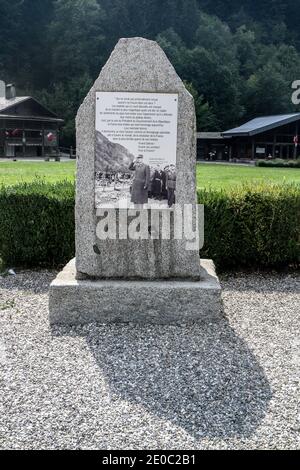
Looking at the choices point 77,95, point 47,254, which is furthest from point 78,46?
point 47,254

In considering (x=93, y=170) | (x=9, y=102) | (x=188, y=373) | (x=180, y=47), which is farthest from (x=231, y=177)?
(x=180, y=47)

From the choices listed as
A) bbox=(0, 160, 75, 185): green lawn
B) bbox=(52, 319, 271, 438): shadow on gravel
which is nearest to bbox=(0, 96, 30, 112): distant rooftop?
bbox=(0, 160, 75, 185): green lawn

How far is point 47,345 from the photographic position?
4.86m

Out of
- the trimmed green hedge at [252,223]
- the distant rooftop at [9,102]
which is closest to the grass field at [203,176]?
the trimmed green hedge at [252,223]

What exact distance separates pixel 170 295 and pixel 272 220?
276 centimetres

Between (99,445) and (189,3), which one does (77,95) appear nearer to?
(189,3)

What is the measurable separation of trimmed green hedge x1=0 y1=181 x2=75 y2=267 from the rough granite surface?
2.10 meters

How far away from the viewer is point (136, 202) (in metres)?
5.49

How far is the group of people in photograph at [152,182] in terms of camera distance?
5438mm

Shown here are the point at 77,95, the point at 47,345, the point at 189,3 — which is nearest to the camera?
the point at 47,345

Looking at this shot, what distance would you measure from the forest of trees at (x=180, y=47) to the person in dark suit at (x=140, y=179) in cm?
6342

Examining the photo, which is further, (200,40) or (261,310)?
(200,40)

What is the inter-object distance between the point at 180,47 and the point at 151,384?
89.2 metres
